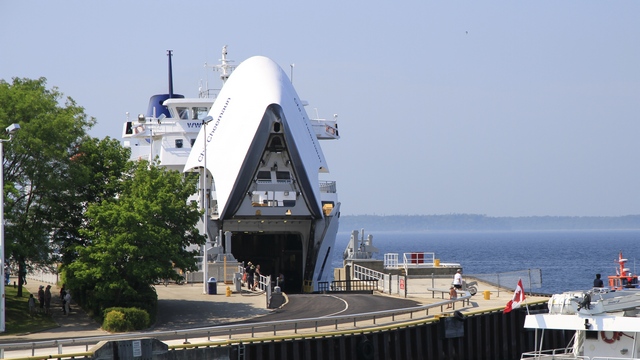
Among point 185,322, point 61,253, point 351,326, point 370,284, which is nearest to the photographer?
point 351,326

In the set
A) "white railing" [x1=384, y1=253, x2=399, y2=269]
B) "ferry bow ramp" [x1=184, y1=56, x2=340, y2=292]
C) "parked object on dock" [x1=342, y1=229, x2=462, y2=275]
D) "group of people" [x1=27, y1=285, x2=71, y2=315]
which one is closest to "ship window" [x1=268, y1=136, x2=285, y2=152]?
"ferry bow ramp" [x1=184, y1=56, x2=340, y2=292]

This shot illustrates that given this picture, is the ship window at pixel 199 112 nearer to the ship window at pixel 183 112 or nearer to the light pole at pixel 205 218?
the ship window at pixel 183 112

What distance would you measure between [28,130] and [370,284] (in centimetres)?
1863

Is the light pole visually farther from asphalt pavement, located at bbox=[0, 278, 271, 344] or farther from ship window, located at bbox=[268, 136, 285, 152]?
ship window, located at bbox=[268, 136, 285, 152]

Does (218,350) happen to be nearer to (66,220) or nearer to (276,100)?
(66,220)

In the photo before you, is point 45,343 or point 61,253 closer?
point 45,343

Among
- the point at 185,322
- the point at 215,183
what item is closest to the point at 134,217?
the point at 185,322

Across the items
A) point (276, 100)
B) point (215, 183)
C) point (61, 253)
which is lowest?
point (61, 253)

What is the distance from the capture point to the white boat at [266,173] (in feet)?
157

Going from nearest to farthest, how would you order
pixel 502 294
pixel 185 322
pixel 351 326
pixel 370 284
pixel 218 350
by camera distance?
pixel 218 350 → pixel 351 326 → pixel 185 322 → pixel 502 294 → pixel 370 284

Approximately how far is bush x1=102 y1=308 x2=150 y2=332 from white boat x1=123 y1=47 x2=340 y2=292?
520 inches

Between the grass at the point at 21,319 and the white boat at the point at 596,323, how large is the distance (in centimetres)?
1664

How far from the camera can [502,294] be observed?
40.7m

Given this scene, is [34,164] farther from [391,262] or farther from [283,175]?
[391,262]
